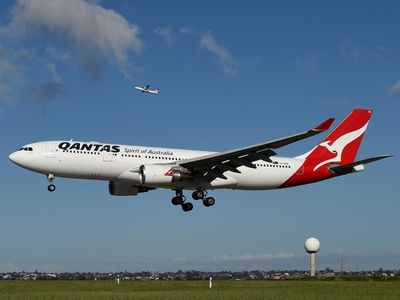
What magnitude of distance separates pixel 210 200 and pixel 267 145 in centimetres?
1095

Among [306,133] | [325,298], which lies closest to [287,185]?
[306,133]

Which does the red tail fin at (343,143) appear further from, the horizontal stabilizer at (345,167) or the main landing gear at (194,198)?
the main landing gear at (194,198)

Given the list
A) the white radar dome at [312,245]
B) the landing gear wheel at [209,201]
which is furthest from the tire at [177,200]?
the white radar dome at [312,245]

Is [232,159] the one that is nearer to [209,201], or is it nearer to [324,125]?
[209,201]

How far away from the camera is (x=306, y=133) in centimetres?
4353

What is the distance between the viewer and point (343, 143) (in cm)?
6172

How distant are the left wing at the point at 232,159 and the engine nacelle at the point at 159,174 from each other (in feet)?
3.03

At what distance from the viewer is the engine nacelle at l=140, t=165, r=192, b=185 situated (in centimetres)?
5019

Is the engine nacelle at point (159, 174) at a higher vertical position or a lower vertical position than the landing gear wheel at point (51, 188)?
higher

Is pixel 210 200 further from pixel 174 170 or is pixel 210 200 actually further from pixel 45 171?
pixel 45 171

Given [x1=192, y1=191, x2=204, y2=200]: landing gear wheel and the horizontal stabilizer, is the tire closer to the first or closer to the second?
[x1=192, y1=191, x2=204, y2=200]: landing gear wheel

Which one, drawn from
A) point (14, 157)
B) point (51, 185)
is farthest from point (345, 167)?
point (14, 157)

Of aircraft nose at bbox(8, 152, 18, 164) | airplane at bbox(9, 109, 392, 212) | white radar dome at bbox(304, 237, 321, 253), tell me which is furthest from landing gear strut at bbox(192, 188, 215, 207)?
white radar dome at bbox(304, 237, 321, 253)

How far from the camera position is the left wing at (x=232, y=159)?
4634 centimetres
